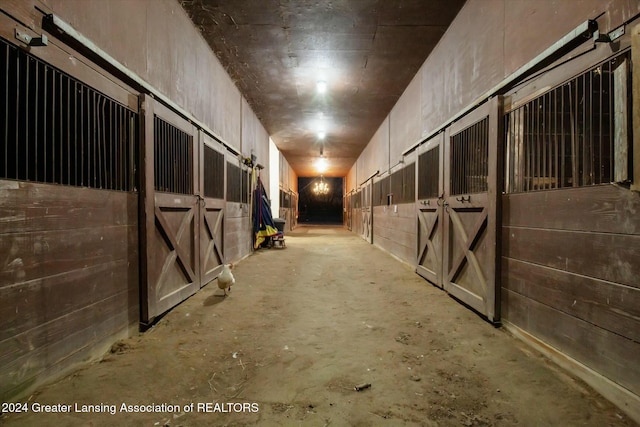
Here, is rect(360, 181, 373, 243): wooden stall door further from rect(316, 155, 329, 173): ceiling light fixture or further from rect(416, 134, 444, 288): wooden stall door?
rect(416, 134, 444, 288): wooden stall door

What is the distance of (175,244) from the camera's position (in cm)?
336

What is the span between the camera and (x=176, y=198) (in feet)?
11.3

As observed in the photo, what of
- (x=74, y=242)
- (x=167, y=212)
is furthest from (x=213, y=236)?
(x=74, y=242)

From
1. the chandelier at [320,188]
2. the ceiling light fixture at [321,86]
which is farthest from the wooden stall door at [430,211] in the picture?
the chandelier at [320,188]

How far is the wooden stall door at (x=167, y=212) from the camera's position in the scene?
Answer: 280cm

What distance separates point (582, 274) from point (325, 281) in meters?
3.39

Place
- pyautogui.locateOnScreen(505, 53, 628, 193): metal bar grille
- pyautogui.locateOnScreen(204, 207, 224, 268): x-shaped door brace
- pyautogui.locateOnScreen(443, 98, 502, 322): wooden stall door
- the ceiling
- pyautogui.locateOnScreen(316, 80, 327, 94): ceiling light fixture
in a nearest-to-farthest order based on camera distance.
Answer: pyautogui.locateOnScreen(505, 53, 628, 193): metal bar grille, pyautogui.locateOnScreen(443, 98, 502, 322): wooden stall door, the ceiling, pyautogui.locateOnScreen(204, 207, 224, 268): x-shaped door brace, pyautogui.locateOnScreen(316, 80, 327, 94): ceiling light fixture

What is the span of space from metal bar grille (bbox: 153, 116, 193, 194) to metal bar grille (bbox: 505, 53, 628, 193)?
3.49 meters

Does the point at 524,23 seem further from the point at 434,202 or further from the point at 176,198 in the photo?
the point at 176,198

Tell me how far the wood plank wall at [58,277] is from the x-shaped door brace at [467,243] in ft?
11.2

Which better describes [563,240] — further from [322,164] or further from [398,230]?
[322,164]

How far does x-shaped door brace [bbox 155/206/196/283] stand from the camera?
122 inches

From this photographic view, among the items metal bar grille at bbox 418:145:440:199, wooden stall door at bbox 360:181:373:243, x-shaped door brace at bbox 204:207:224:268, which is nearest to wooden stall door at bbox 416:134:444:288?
metal bar grille at bbox 418:145:440:199

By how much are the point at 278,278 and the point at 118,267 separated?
2783 mm
